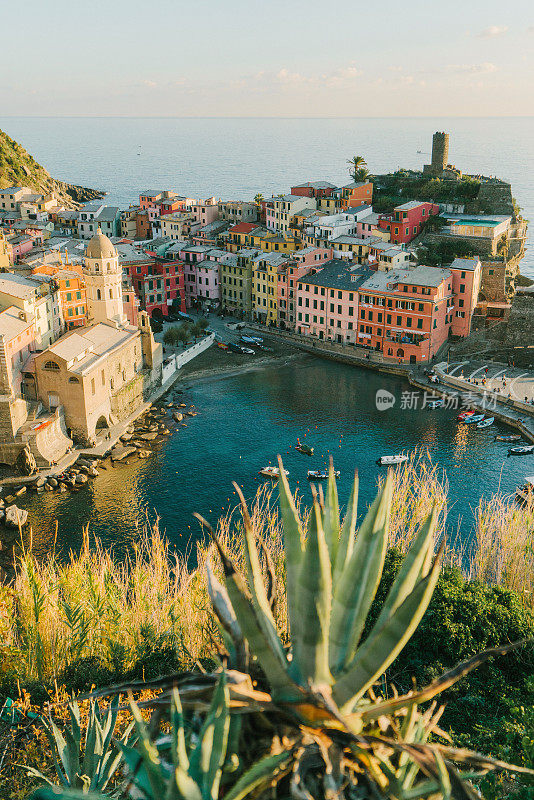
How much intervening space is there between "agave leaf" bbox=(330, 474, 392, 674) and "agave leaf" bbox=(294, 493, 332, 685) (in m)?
0.27

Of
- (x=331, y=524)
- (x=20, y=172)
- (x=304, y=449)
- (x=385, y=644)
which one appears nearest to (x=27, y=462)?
(x=304, y=449)

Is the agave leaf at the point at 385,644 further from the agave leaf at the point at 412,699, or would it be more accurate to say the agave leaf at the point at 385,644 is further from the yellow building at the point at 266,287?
the yellow building at the point at 266,287

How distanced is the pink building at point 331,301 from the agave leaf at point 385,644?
49597 mm

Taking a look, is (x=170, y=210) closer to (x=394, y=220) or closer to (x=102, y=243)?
(x=394, y=220)

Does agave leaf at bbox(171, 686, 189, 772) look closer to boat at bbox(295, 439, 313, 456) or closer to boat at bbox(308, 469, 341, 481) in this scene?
boat at bbox(308, 469, 341, 481)

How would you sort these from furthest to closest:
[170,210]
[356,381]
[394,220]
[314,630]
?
[170,210] < [394,220] < [356,381] < [314,630]

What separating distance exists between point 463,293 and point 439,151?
2964cm

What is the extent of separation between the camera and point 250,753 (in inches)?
229

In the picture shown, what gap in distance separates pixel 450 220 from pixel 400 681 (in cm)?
5787

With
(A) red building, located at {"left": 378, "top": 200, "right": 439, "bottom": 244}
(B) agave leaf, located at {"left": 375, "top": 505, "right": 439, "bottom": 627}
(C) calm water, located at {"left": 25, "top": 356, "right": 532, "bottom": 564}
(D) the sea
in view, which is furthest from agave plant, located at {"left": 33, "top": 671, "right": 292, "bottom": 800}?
(A) red building, located at {"left": 378, "top": 200, "right": 439, "bottom": 244}

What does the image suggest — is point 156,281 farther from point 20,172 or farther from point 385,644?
point 385,644

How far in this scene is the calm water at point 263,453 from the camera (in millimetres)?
32250

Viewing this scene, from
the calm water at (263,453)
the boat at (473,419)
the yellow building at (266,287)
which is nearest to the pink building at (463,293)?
the calm water at (263,453)

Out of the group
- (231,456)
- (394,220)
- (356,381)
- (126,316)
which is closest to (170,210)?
(394,220)
